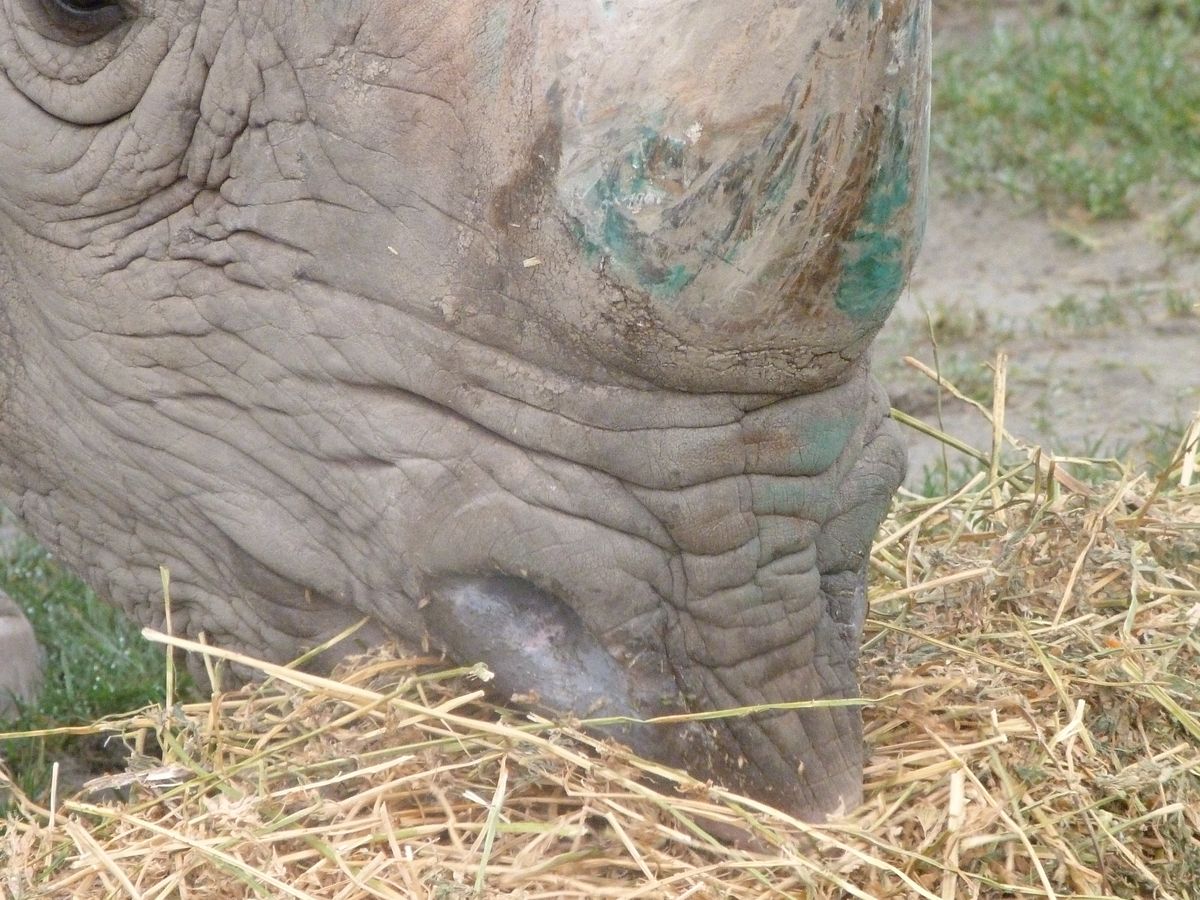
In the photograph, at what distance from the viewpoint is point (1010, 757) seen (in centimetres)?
260

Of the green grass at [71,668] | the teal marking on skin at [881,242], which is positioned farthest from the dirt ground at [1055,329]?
the teal marking on skin at [881,242]

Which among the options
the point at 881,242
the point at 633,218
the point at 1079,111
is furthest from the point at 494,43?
the point at 1079,111

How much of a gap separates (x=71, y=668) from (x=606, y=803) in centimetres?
189

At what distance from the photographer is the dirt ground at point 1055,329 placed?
16.1ft

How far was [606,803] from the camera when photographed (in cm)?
235

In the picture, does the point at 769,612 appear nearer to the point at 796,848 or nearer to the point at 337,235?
the point at 796,848

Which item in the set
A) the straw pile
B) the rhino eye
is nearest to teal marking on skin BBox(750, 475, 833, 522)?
the straw pile

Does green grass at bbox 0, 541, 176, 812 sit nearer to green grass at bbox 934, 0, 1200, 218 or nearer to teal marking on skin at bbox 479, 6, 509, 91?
teal marking on skin at bbox 479, 6, 509, 91

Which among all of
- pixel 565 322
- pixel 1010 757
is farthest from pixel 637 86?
pixel 1010 757

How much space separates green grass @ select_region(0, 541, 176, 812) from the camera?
351 centimetres


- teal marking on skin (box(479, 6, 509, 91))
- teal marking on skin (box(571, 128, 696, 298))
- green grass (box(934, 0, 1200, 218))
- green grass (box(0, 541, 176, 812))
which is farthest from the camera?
green grass (box(934, 0, 1200, 218))

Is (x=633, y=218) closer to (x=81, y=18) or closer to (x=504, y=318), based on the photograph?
(x=504, y=318)

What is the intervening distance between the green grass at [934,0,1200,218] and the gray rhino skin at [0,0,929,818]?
457cm

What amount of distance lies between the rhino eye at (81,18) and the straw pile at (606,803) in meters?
0.81
